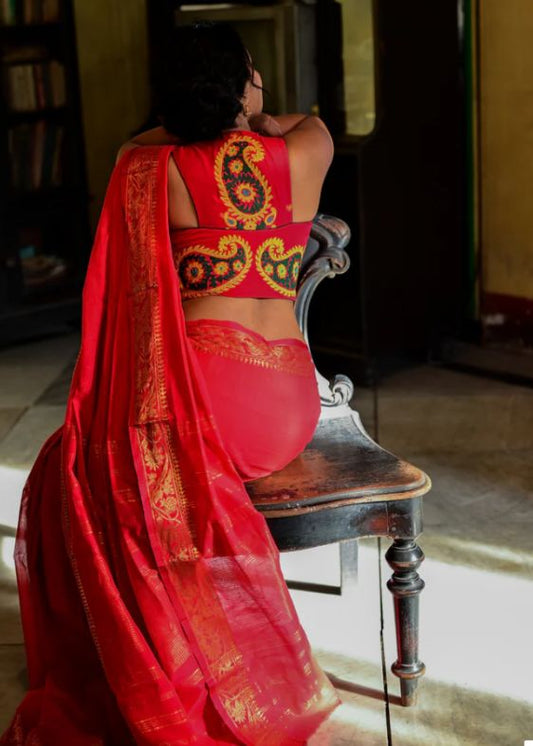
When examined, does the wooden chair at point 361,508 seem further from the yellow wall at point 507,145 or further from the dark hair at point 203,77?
the yellow wall at point 507,145

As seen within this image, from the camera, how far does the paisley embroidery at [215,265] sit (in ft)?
6.53

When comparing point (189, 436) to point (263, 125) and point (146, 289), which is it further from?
point (263, 125)

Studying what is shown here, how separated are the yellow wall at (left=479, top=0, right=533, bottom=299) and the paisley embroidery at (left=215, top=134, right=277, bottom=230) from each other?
92.8 inches

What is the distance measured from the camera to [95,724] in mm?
1983

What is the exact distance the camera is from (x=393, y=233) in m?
4.07

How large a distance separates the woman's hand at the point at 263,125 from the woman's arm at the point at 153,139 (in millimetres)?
148

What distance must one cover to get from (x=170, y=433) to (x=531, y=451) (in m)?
1.72

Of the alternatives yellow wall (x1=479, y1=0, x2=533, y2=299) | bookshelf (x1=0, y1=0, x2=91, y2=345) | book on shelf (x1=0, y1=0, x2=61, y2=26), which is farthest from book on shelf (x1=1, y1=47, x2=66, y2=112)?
yellow wall (x1=479, y1=0, x2=533, y2=299)

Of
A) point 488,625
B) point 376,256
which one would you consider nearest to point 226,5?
point 376,256

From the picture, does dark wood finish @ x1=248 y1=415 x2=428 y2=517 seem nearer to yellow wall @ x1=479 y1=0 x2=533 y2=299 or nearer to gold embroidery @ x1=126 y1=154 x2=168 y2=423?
gold embroidery @ x1=126 y1=154 x2=168 y2=423

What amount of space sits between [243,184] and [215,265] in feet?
0.49

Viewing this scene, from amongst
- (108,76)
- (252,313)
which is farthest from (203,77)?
(108,76)

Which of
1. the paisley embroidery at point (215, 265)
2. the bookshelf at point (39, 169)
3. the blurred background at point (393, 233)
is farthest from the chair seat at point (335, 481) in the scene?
the bookshelf at point (39, 169)

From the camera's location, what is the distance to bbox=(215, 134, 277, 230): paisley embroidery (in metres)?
1.95
